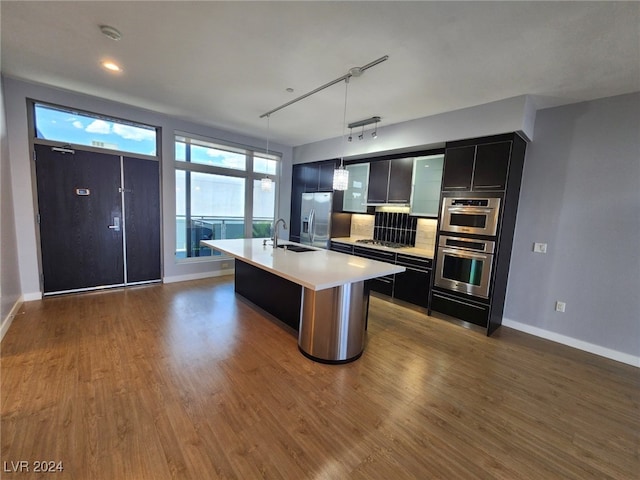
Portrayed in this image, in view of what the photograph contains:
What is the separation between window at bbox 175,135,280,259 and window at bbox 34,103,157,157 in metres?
0.51

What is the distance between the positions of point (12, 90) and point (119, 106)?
42.3 inches

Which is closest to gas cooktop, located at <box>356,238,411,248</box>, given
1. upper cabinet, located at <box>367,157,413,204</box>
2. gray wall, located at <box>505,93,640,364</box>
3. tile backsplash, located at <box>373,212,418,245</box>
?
tile backsplash, located at <box>373,212,418,245</box>

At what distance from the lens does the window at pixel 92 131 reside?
11.7ft

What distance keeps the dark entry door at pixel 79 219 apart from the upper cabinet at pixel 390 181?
4215mm

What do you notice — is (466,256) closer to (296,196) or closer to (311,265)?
(311,265)

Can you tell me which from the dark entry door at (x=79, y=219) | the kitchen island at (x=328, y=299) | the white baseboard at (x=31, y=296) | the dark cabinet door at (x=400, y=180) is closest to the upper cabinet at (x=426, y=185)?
the dark cabinet door at (x=400, y=180)

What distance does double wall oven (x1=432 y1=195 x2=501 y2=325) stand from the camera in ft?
10.6

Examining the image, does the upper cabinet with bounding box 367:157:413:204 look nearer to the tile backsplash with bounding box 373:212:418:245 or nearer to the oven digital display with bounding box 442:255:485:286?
the tile backsplash with bounding box 373:212:418:245

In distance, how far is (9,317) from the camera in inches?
117

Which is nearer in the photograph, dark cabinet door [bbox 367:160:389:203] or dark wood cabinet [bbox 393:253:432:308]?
dark wood cabinet [bbox 393:253:432:308]

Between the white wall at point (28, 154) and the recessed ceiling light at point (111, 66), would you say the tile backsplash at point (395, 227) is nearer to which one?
the white wall at point (28, 154)

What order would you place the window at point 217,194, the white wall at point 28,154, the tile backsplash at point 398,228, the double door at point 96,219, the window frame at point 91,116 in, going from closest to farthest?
the white wall at point 28,154, the window frame at point 91,116, the double door at point 96,219, the tile backsplash at point 398,228, the window at point 217,194

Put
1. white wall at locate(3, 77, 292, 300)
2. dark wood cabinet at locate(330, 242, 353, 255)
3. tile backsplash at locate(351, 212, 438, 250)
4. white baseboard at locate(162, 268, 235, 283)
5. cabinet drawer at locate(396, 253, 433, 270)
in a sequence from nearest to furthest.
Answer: white wall at locate(3, 77, 292, 300)
cabinet drawer at locate(396, 253, 433, 270)
tile backsplash at locate(351, 212, 438, 250)
white baseboard at locate(162, 268, 235, 283)
dark wood cabinet at locate(330, 242, 353, 255)

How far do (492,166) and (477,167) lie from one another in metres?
0.17
